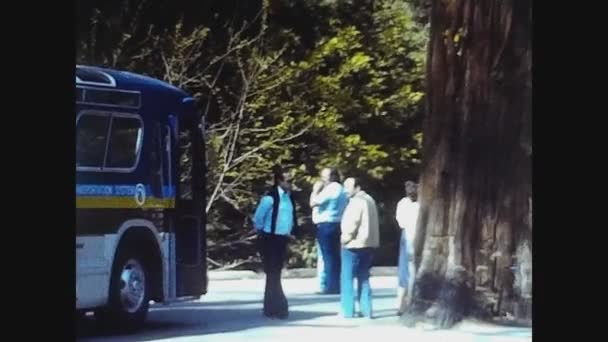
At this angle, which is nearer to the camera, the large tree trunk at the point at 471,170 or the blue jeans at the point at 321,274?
the large tree trunk at the point at 471,170

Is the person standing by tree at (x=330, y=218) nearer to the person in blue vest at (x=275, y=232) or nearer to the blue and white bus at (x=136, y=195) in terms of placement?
the person in blue vest at (x=275, y=232)

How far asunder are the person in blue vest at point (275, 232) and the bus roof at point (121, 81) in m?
0.49

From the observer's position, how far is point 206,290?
3.98 meters

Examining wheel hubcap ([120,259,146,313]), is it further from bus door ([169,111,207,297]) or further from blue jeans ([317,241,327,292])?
blue jeans ([317,241,327,292])

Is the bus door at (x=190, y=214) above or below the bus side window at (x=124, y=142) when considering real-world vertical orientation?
below

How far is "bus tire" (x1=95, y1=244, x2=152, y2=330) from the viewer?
386 centimetres

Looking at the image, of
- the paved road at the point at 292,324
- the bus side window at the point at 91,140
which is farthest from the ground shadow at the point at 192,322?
the bus side window at the point at 91,140

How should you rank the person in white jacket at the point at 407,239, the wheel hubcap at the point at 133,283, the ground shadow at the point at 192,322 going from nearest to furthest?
the ground shadow at the point at 192,322, the person in white jacket at the point at 407,239, the wheel hubcap at the point at 133,283

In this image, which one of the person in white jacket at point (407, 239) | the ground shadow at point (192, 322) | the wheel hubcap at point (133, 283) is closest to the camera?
the ground shadow at point (192, 322)

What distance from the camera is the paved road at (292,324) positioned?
3.76 meters

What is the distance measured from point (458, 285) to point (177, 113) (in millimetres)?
1207
